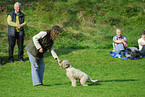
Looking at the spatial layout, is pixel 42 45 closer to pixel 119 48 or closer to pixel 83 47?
pixel 119 48

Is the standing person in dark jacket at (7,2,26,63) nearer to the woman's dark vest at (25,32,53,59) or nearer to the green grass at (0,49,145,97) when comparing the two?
the green grass at (0,49,145,97)

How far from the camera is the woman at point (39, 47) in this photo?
248 inches

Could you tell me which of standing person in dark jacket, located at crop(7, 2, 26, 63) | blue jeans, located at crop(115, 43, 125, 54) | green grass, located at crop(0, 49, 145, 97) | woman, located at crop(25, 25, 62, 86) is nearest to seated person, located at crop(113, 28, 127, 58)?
blue jeans, located at crop(115, 43, 125, 54)

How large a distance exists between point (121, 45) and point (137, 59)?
1.01 metres

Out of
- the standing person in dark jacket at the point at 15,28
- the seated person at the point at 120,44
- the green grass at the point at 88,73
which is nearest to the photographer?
the green grass at the point at 88,73

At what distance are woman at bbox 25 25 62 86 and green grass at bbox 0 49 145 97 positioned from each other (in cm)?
43

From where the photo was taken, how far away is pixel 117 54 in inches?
450

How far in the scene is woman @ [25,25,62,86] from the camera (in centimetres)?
630

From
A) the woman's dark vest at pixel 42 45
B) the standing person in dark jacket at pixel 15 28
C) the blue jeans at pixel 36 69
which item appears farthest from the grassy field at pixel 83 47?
the woman's dark vest at pixel 42 45

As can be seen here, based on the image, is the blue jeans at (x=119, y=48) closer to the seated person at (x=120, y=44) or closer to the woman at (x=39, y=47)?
the seated person at (x=120, y=44)

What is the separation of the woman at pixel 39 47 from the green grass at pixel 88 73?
0.43 metres

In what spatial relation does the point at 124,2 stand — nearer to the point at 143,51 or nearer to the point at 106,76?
the point at 143,51

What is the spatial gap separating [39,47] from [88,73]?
2.93 metres

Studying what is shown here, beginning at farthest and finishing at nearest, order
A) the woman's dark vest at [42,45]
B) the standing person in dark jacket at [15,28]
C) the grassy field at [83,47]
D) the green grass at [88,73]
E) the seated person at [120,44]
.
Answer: the seated person at [120,44]
the standing person in dark jacket at [15,28]
the woman's dark vest at [42,45]
the grassy field at [83,47]
the green grass at [88,73]
